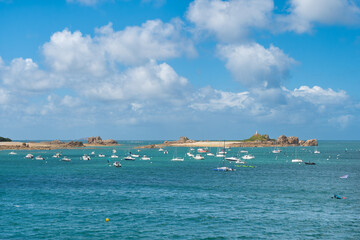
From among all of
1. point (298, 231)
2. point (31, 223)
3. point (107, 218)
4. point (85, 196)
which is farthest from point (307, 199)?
point (31, 223)

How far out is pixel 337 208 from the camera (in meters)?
52.2

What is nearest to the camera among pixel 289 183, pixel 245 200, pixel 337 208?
pixel 337 208

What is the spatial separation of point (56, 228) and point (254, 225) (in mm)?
23490

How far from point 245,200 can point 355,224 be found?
18.3 m

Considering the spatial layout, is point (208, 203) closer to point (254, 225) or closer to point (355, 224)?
point (254, 225)

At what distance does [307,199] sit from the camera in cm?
5944

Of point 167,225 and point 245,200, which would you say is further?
point 245,200

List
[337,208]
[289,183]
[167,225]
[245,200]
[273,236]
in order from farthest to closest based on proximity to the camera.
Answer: [289,183], [245,200], [337,208], [167,225], [273,236]

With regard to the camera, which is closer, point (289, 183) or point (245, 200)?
point (245, 200)

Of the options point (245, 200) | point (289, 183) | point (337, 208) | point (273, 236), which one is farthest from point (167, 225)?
point (289, 183)

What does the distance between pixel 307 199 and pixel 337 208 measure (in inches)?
295

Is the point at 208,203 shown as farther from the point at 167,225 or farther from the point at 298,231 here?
the point at 298,231

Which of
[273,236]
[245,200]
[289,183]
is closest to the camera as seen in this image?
[273,236]

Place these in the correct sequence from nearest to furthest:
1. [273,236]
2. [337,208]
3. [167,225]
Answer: [273,236], [167,225], [337,208]
